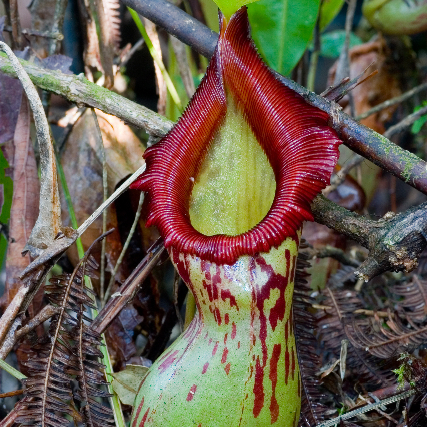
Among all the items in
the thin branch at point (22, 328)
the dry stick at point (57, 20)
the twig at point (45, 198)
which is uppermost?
the dry stick at point (57, 20)

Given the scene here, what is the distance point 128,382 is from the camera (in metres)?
1.37

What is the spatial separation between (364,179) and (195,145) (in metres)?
1.39

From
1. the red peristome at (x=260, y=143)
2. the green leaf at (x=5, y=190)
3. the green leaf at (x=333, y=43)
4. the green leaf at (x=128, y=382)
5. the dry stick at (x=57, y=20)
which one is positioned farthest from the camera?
the green leaf at (x=333, y=43)

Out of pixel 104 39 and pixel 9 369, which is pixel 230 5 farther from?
pixel 9 369

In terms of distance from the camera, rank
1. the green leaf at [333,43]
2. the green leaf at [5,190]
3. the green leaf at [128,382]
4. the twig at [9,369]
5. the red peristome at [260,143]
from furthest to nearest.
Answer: the green leaf at [333,43], the green leaf at [5,190], the green leaf at [128,382], the twig at [9,369], the red peristome at [260,143]

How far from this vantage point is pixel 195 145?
128cm

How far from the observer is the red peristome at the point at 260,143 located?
3.55ft

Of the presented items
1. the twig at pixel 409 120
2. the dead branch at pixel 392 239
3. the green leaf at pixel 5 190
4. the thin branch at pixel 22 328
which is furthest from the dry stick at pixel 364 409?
the green leaf at pixel 5 190

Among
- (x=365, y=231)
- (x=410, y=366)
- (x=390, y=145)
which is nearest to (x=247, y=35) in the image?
(x=390, y=145)

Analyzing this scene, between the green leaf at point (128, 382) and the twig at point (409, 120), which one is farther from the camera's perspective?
the twig at point (409, 120)

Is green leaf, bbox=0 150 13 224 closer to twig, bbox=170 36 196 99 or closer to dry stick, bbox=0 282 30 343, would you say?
dry stick, bbox=0 282 30 343

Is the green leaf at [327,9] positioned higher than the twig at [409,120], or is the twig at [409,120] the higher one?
the green leaf at [327,9]

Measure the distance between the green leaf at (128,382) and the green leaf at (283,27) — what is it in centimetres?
105

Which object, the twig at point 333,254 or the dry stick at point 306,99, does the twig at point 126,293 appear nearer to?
the dry stick at point 306,99
